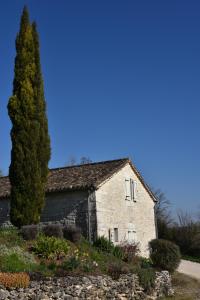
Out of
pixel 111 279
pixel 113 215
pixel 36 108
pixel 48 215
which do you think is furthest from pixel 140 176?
pixel 111 279

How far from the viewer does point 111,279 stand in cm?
1725

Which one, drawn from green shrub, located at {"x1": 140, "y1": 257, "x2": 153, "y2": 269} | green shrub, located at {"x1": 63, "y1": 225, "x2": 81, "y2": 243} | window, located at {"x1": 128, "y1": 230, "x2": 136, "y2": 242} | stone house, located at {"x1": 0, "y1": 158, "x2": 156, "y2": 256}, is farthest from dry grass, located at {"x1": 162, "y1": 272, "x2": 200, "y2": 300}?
stone house, located at {"x1": 0, "y1": 158, "x2": 156, "y2": 256}

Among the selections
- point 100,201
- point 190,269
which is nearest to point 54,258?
point 100,201

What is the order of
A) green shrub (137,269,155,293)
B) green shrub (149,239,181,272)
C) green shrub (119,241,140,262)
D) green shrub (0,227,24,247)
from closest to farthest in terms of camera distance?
green shrub (0,227,24,247)
green shrub (137,269,155,293)
green shrub (119,241,140,262)
green shrub (149,239,181,272)

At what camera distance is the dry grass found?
19.2m

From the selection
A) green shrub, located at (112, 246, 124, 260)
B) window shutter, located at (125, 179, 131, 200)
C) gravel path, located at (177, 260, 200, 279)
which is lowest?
gravel path, located at (177, 260, 200, 279)

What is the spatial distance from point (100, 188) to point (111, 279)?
993 centimetres

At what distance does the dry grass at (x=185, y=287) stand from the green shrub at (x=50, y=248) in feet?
15.1

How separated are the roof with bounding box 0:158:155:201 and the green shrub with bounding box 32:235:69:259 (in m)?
8.42

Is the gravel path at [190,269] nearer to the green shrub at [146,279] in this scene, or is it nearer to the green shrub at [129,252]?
the green shrub at [129,252]

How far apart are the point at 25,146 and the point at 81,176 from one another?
285 inches

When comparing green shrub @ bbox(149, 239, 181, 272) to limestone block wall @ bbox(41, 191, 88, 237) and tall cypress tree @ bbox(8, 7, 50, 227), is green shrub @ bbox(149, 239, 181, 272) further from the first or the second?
tall cypress tree @ bbox(8, 7, 50, 227)

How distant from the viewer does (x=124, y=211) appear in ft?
95.4

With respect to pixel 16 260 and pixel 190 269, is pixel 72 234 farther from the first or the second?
pixel 190 269
